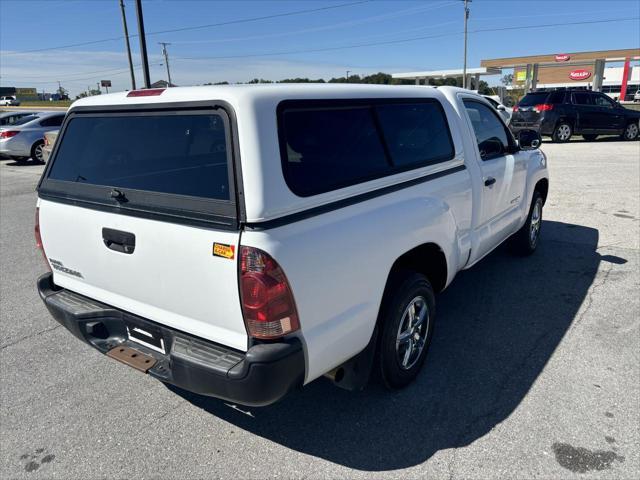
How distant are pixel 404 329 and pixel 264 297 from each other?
1.33 metres

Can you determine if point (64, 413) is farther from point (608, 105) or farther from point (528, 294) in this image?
point (608, 105)

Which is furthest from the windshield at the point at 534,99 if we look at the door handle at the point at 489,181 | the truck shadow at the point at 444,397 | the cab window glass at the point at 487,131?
the door handle at the point at 489,181

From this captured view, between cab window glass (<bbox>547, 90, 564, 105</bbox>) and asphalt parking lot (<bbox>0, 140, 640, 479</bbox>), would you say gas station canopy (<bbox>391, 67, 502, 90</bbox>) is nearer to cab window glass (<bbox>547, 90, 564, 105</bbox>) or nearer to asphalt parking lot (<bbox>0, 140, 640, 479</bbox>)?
cab window glass (<bbox>547, 90, 564, 105</bbox>)

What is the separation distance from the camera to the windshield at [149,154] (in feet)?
7.50

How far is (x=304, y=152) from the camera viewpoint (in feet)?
7.67

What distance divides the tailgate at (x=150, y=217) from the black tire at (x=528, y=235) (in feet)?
13.6

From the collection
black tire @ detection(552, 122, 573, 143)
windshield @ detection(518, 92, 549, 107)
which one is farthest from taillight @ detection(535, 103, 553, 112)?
black tire @ detection(552, 122, 573, 143)

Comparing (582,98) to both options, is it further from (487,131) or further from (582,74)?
(582,74)

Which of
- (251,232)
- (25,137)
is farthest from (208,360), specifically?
(25,137)

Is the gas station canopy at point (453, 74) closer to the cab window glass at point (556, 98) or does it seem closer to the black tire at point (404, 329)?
the cab window glass at point (556, 98)

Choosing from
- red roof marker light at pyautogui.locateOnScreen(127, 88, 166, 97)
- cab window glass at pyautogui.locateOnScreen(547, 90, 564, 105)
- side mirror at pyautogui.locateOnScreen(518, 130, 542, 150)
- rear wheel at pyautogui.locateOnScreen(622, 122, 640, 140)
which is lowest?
rear wheel at pyautogui.locateOnScreen(622, 122, 640, 140)

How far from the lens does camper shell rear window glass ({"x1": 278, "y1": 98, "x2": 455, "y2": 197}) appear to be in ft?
7.50

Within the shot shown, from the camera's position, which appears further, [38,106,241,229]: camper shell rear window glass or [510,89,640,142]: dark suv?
[510,89,640,142]: dark suv

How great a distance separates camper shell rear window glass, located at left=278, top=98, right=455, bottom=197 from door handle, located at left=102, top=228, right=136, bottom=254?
2.97 ft
